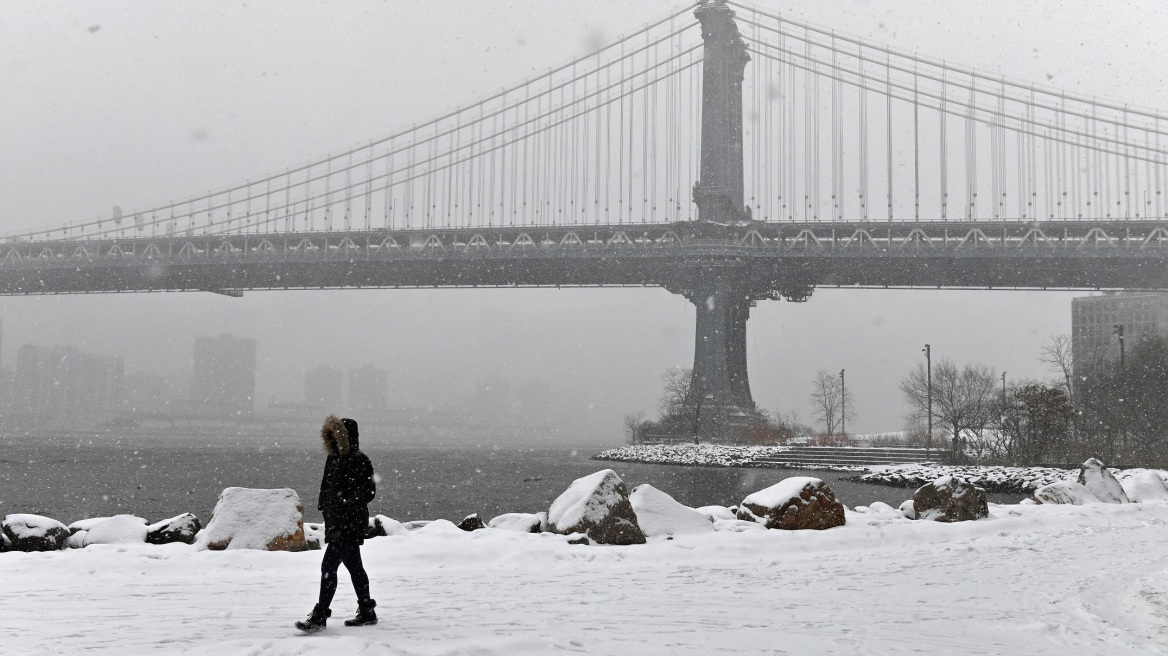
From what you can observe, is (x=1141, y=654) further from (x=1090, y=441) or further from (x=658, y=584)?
(x=1090, y=441)

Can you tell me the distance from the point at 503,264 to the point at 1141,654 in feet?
153

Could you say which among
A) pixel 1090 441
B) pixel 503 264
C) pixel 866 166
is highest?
pixel 866 166

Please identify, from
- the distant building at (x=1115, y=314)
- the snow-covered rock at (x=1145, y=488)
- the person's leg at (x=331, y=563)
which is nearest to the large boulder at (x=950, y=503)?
the snow-covered rock at (x=1145, y=488)

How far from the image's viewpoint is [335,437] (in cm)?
532

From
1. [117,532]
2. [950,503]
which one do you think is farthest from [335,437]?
[950,503]

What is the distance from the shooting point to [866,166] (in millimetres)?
50938

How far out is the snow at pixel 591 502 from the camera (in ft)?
29.9

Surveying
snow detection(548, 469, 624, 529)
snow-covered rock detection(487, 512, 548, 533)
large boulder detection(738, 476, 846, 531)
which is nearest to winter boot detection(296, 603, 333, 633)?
snow detection(548, 469, 624, 529)

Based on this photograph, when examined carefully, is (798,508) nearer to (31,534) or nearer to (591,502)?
(591,502)

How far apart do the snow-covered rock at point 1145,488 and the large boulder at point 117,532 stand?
14.9 metres

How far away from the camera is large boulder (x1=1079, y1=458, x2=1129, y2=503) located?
1429cm

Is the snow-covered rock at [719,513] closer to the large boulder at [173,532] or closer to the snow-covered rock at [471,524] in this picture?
the snow-covered rock at [471,524]

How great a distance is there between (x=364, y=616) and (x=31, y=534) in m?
5.02

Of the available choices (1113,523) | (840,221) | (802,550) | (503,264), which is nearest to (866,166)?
A: (840,221)
